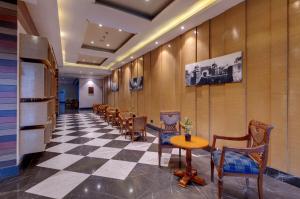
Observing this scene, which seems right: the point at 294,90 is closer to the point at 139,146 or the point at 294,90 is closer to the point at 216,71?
the point at 216,71

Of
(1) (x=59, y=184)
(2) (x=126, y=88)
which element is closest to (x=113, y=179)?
(1) (x=59, y=184)

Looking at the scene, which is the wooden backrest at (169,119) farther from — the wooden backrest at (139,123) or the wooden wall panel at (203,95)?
the wooden backrest at (139,123)

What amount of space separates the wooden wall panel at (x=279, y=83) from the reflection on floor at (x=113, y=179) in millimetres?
454

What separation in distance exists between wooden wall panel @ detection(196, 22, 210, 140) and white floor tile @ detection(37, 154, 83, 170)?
301 centimetres

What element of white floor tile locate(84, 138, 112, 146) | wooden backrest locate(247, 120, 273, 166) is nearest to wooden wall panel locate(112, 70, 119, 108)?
white floor tile locate(84, 138, 112, 146)

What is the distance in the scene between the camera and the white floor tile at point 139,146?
396cm

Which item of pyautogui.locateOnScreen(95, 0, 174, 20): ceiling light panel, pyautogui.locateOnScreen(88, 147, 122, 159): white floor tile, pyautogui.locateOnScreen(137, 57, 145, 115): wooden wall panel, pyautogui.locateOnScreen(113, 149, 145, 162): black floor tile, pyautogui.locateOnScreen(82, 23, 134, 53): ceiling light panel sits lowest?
pyautogui.locateOnScreen(113, 149, 145, 162): black floor tile

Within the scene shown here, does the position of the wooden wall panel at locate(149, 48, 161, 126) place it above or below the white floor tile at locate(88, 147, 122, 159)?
above

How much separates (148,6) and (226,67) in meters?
2.32

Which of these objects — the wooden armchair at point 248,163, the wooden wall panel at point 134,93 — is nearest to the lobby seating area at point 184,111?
the wooden armchair at point 248,163

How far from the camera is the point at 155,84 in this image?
20.4 ft

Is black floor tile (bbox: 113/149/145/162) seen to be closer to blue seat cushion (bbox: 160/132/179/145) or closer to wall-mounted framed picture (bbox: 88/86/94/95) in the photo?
blue seat cushion (bbox: 160/132/179/145)

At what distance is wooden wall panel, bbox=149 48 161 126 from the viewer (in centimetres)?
602

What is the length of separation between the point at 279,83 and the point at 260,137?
3.60 feet
